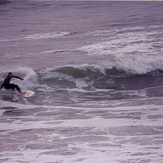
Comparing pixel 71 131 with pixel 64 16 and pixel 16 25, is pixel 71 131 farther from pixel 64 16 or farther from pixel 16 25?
pixel 64 16

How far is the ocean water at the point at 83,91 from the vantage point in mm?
7384

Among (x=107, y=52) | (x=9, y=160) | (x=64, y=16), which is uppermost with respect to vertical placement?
(x=64, y=16)

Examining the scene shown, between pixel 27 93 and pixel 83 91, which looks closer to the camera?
pixel 27 93

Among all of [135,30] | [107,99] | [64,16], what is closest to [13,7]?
[64,16]

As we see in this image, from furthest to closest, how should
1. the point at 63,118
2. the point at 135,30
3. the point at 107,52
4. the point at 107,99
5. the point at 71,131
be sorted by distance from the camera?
the point at 135,30
the point at 107,52
the point at 107,99
the point at 63,118
the point at 71,131

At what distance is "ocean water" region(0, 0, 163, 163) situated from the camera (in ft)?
24.2

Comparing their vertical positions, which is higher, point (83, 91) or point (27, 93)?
point (27, 93)

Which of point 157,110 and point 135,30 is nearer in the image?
point 157,110

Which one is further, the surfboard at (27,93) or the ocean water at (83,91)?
the surfboard at (27,93)

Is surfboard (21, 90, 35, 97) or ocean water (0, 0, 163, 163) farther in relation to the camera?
surfboard (21, 90, 35, 97)

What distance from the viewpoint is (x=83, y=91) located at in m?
14.2

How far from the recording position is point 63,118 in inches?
390

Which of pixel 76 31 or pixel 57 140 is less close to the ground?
pixel 76 31

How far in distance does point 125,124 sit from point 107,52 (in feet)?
41.8
